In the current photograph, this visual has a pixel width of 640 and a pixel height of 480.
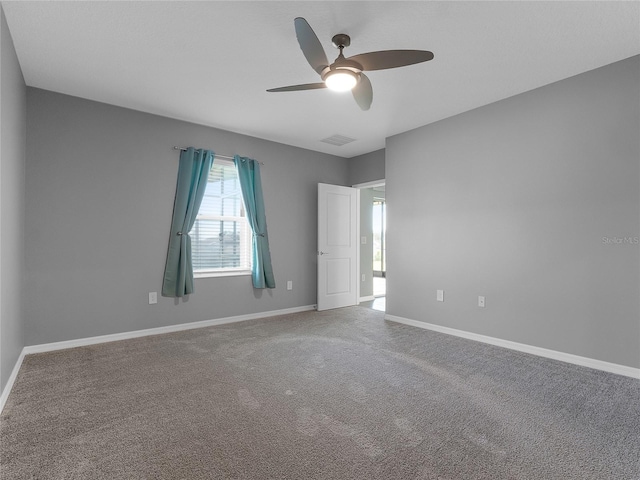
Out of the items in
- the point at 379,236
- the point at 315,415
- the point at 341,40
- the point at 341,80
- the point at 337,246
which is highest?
the point at 341,40

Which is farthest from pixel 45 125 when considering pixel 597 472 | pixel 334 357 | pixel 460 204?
pixel 597 472

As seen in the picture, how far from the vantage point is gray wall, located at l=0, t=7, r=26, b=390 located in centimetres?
215

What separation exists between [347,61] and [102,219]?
3000mm

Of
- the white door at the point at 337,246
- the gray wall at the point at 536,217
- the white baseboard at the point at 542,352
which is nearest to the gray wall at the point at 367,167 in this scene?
the white door at the point at 337,246

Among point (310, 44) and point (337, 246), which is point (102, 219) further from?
point (337, 246)

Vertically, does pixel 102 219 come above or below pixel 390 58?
below

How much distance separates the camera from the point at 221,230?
177 inches

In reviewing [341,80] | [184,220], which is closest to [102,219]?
[184,220]

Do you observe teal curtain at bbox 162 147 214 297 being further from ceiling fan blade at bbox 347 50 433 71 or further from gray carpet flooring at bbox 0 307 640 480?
ceiling fan blade at bbox 347 50 433 71

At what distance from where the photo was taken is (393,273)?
4.54m

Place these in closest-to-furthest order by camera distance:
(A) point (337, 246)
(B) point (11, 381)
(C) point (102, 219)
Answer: (B) point (11, 381)
(C) point (102, 219)
(A) point (337, 246)

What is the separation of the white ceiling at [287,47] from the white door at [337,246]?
1.82m

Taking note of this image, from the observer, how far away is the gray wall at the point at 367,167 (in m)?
5.28

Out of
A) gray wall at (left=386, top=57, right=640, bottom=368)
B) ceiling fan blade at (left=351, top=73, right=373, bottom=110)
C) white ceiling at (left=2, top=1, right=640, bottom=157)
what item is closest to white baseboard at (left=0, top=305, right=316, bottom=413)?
gray wall at (left=386, top=57, right=640, bottom=368)
